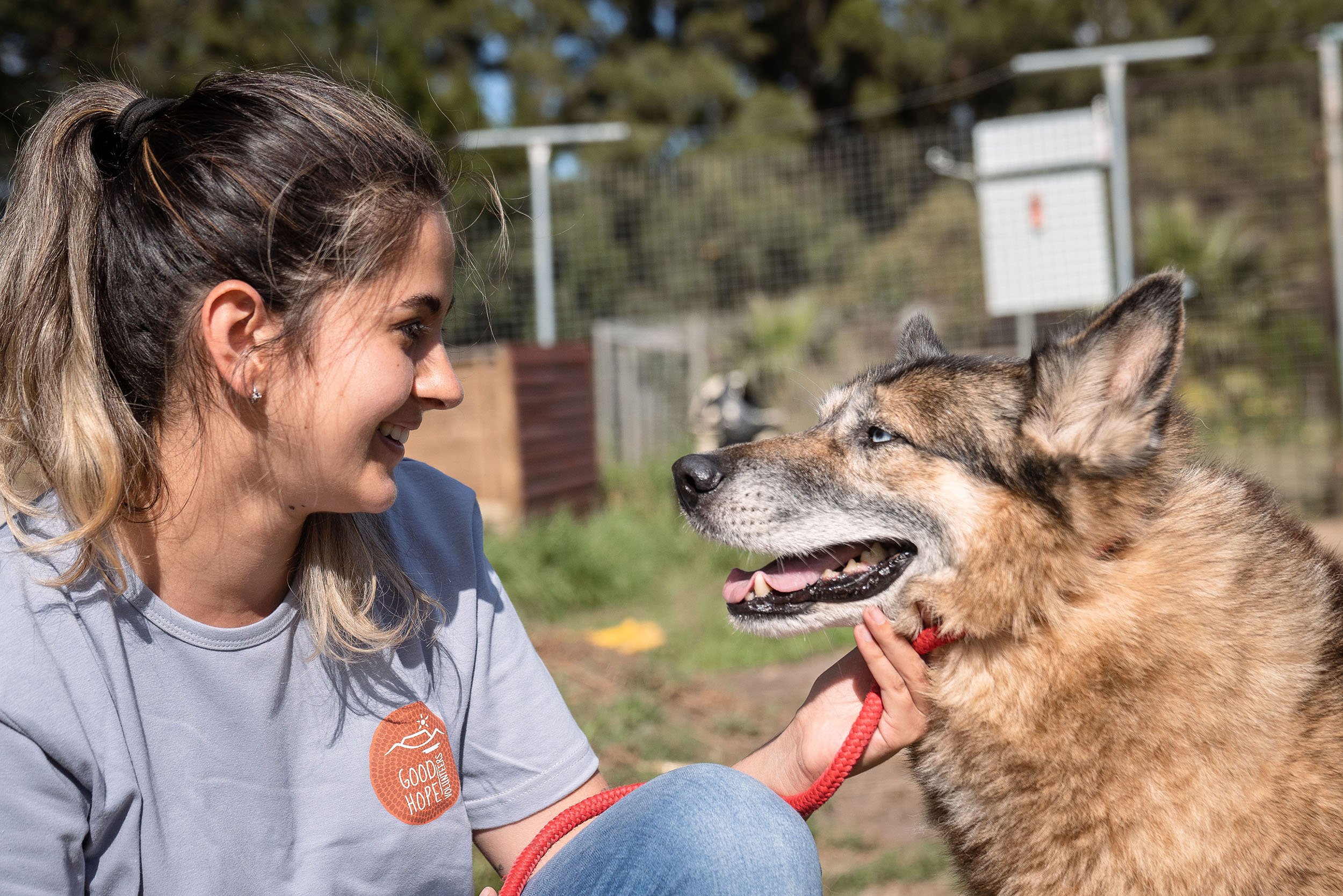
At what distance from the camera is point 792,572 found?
7.50 feet

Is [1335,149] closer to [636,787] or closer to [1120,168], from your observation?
[1120,168]

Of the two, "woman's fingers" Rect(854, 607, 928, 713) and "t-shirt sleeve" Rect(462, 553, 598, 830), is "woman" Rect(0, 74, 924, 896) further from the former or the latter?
"woman's fingers" Rect(854, 607, 928, 713)

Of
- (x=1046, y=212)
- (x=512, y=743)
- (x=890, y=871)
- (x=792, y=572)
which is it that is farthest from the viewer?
(x=1046, y=212)

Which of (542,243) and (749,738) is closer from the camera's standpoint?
(749,738)

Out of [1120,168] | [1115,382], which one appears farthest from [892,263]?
[1115,382]

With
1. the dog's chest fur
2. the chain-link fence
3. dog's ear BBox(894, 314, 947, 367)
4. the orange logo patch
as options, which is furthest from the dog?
the chain-link fence

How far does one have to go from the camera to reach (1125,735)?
5.88 feet

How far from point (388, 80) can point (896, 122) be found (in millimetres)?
17726

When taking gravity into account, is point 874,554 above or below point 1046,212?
below

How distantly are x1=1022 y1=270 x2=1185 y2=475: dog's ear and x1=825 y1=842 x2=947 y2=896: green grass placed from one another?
1457mm

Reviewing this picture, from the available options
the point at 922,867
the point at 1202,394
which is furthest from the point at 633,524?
the point at 1202,394

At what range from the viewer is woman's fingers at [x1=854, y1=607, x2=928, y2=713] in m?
1.94

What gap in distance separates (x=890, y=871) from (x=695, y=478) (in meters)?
1.45

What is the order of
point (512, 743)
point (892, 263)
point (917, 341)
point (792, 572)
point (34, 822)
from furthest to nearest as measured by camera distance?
point (892, 263)
point (917, 341)
point (792, 572)
point (512, 743)
point (34, 822)
